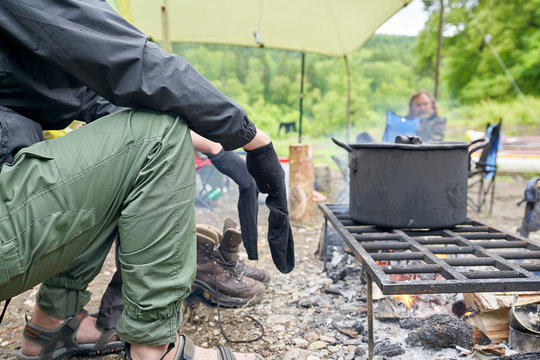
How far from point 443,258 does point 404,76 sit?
2760cm

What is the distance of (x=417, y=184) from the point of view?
197cm

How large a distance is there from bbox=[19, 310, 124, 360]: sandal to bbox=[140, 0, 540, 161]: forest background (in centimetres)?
839

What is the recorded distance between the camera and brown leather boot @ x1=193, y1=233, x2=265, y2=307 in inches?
81.0

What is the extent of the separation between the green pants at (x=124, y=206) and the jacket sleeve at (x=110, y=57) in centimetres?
7

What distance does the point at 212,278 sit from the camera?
6.78 ft

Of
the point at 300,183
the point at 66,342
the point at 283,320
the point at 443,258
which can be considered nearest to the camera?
the point at 66,342

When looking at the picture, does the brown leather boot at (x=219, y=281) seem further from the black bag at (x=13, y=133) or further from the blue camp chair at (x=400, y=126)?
the blue camp chair at (x=400, y=126)

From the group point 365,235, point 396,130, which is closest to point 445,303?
point 365,235

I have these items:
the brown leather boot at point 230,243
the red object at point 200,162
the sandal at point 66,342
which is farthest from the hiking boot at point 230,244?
the red object at point 200,162

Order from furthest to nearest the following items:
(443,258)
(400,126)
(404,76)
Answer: (404,76) → (400,126) → (443,258)

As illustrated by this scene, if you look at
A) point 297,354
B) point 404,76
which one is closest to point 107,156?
point 297,354

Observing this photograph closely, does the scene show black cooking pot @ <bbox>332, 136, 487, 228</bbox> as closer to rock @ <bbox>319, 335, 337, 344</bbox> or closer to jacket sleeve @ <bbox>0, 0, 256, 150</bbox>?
rock @ <bbox>319, 335, 337, 344</bbox>

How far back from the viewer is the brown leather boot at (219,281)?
2.06 meters

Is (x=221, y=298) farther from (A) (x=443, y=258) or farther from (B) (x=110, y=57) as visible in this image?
(B) (x=110, y=57)
